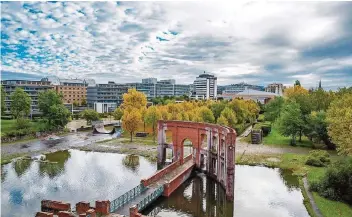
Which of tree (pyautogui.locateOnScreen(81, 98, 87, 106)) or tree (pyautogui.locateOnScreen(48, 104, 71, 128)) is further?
tree (pyautogui.locateOnScreen(81, 98, 87, 106))

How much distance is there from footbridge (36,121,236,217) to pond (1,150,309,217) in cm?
94

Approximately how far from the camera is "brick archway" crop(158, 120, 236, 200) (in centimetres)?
2670

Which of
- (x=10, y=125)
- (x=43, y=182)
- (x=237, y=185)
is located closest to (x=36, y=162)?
(x=43, y=182)

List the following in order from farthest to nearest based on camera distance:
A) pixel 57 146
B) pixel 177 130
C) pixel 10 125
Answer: pixel 10 125 → pixel 57 146 → pixel 177 130

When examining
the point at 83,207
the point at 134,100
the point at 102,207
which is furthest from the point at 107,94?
the point at 102,207

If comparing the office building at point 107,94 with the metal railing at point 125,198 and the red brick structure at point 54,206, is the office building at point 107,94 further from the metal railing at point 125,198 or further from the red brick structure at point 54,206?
the red brick structure at point 54,206

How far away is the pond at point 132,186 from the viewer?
2430 centimetres

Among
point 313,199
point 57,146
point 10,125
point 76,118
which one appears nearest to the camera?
point 313,199

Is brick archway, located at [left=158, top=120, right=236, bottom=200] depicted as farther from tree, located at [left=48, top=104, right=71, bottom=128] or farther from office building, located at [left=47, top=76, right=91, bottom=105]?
office building, located at [left=47, top=76, right=91, bottom=105]

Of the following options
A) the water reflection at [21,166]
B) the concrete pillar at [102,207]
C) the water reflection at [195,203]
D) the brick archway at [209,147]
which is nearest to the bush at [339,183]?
Answer: the brick archway at [209,147]

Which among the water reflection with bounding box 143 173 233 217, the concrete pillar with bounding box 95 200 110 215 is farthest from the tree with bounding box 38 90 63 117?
the concrete pillar with bounding box 95 200 110 215

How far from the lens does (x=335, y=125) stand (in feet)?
105

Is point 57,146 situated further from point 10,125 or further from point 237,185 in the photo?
point 237,185

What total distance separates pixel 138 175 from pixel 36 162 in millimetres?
13435
